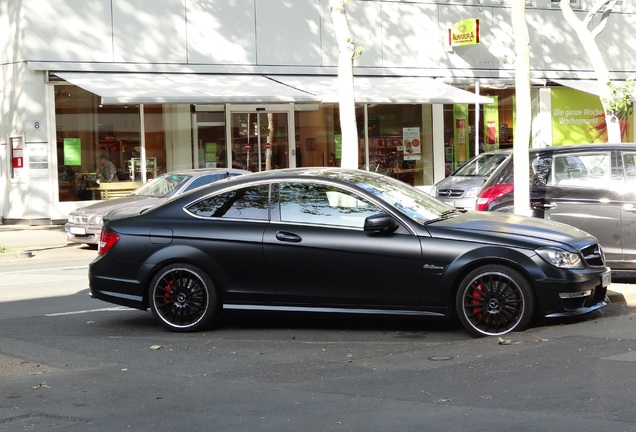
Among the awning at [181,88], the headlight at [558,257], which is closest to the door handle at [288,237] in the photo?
the headlight at [558,257]

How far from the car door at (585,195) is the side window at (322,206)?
3.34 metres

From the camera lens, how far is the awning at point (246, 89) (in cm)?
2355

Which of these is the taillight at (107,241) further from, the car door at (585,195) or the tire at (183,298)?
the car door at (585,195)

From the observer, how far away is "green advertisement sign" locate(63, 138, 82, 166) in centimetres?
2495

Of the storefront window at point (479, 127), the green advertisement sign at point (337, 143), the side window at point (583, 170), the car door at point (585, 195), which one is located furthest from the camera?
the storefront window at point (479, 127)

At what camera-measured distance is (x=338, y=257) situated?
9.21 metres

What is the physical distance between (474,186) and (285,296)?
36.6ft

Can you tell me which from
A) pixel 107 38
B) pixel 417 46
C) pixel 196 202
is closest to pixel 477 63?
pixel 417 46

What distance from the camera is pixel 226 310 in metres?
9.59

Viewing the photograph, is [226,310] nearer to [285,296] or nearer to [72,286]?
[285,296]

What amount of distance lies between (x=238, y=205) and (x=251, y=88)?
1631 cm

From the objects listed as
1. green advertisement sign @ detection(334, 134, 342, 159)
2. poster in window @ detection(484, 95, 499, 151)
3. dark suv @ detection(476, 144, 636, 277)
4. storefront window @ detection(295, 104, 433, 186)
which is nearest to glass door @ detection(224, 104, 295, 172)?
storefront window @ detection(295, 104, 433, 186)

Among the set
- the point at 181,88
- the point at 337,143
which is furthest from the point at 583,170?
the point at 337,143

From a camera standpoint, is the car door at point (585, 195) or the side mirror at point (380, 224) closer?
the side mirror at point (380, 224)
